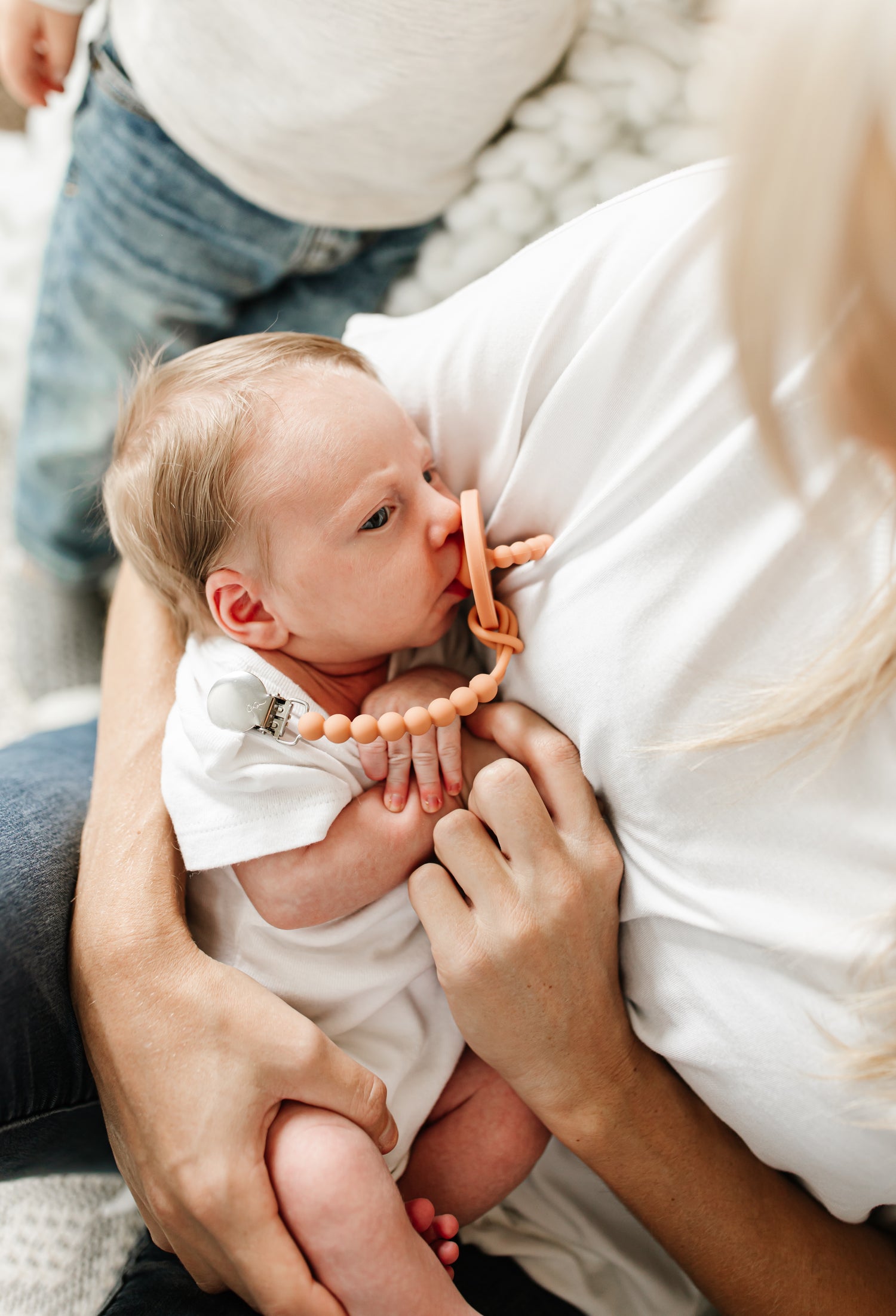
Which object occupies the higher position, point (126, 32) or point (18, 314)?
point (126, 32)

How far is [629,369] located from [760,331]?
22 cm

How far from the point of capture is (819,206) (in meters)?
0.46

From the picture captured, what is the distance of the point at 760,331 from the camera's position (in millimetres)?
508

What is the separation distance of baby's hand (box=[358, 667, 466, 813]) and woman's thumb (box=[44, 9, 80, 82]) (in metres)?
1.13

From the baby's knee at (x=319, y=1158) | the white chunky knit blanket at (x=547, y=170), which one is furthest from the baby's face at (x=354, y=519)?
the white chunky knit blanket at (x=547, y=170)

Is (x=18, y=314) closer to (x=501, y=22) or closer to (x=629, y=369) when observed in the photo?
(x=501, y=22)

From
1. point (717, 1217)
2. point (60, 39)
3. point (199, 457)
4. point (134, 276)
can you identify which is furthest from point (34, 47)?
point (717, 1217)

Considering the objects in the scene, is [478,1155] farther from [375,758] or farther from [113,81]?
[113,81]

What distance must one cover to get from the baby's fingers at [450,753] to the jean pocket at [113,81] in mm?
967

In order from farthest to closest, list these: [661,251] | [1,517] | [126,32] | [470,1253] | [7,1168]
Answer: [1,517] → [126,32] → [470,1253] → [7,1168] → [661,251]

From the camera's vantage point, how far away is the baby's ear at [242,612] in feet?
2.73

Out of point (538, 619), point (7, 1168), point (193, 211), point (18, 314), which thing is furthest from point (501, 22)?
point (7, 1168)

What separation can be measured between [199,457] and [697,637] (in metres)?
0.46

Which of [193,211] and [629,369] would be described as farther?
[193,211]
